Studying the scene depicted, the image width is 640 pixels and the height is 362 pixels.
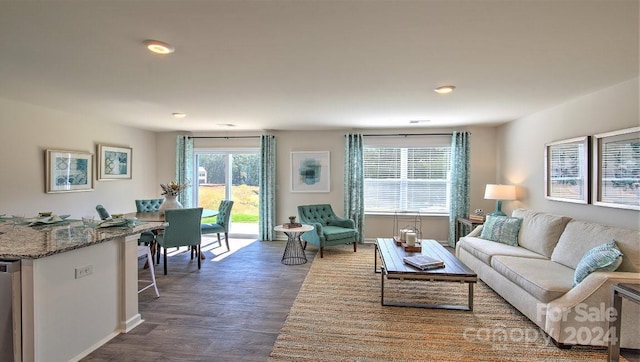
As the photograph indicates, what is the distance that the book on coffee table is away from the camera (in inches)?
119

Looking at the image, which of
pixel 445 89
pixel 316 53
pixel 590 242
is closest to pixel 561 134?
pixel 590 242

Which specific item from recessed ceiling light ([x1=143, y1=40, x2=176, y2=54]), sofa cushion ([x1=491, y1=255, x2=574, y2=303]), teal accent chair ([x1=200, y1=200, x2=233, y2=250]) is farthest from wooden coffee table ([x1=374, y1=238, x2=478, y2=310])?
teal accent chair ([x1=200, y1=200, x2=233, y2=250])

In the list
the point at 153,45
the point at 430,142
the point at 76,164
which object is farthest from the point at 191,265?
the point at 430,142

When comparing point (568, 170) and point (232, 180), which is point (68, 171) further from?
point (568, 170)

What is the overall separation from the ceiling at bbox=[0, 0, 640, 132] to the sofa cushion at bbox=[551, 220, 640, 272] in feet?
4.76

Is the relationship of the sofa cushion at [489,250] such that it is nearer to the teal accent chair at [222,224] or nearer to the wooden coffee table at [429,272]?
the wooden coffee table at [429,272]

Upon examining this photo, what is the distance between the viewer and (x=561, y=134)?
3.90 m

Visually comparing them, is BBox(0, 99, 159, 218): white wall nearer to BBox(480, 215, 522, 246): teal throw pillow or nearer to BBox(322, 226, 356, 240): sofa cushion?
BBox(322, 226, 356, 240): sofa cushion

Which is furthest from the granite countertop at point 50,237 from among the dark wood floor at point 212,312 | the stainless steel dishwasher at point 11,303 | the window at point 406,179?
the window at point 406,179

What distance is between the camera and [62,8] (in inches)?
68.2

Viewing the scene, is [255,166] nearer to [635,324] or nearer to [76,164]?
[76,164]

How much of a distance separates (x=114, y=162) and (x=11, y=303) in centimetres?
406

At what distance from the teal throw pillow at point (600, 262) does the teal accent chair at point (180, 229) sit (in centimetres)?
437

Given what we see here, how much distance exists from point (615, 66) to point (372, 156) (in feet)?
12.7
